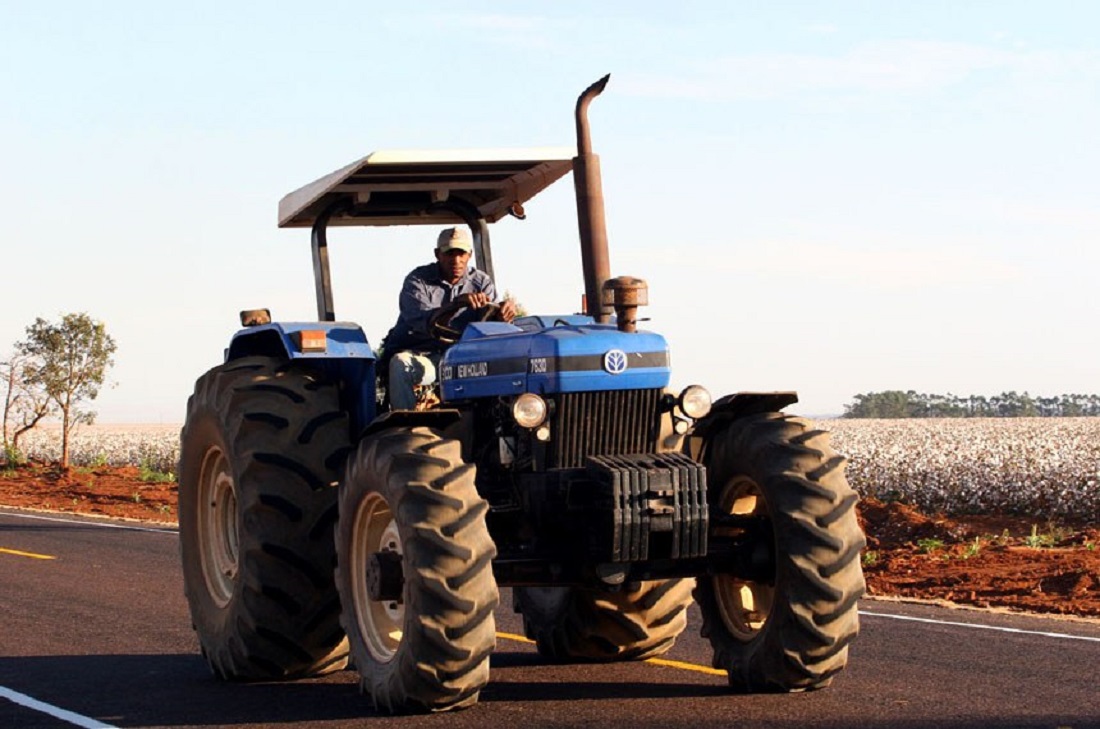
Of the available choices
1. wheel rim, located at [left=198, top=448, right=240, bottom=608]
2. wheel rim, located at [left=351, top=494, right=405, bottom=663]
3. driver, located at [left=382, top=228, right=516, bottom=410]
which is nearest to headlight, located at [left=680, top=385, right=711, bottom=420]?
driver, located at [left=382, top=228, right=516, bottom=410]

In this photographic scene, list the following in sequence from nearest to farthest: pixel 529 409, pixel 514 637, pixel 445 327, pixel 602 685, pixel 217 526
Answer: pixel 529 409, pixel 602 685, pixel 445 327, pixel 217 526, pixel 514 637

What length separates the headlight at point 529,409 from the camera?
8398 millimetres

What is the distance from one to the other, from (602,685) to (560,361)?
1.77 m

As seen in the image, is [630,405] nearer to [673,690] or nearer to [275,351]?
[673,690]

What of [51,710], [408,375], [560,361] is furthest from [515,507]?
[51,710]

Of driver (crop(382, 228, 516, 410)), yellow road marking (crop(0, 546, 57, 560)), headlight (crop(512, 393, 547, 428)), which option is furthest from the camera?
yellow road marking (crop(0, 546, 57, 560))

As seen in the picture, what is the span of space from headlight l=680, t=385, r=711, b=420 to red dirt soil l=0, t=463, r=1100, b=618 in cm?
516

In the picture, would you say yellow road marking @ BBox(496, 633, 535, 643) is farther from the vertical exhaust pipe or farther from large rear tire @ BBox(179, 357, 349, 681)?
the vertical exhaust pipe

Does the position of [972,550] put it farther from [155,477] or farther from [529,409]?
[155,477]

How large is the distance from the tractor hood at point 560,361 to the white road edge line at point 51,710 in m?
A: 2.40

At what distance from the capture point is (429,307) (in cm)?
997

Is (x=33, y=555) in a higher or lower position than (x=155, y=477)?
lower

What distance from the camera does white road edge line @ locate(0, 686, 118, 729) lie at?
819 cm

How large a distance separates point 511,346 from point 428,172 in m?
2.20
